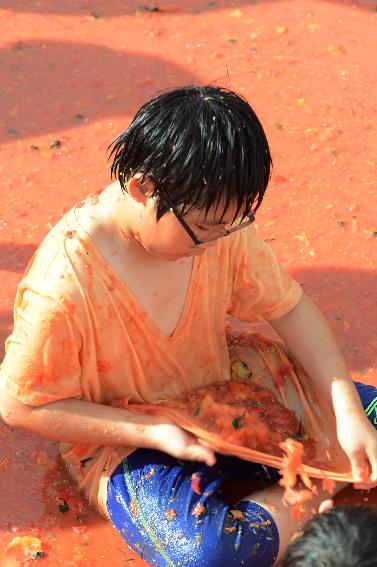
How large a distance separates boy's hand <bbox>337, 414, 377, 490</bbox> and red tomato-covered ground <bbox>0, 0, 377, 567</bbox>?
0.33 m

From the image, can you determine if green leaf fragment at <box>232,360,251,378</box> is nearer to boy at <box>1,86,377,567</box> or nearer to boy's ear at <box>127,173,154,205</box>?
boy at <box>1,86,377,567</box>

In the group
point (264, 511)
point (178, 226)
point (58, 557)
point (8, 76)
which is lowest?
point (58, 557)

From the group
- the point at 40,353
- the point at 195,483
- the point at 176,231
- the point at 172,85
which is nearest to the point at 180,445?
the point at 195,483

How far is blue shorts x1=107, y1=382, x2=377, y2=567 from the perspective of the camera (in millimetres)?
3062

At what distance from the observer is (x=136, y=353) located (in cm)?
314

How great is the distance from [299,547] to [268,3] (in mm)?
4754

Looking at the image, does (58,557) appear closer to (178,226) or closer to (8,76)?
(178,226)

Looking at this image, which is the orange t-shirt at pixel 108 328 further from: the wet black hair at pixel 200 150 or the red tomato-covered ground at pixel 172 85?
the wet black hair at pixel 200 150

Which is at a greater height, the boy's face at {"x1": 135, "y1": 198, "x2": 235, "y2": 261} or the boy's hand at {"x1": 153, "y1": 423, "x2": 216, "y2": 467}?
the boy's face at {"x1": 135, "y1": 198, "x2": 235, "y2": 261}

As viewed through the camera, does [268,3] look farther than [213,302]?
Yes

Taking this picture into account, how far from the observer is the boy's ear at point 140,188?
2.70 metres

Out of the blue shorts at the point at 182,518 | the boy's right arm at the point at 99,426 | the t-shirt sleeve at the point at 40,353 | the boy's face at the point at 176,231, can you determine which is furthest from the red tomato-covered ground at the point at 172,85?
the boy's face at the point at 176,231

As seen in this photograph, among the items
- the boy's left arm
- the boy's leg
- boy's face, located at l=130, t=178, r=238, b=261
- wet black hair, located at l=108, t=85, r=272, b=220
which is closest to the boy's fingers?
the boy's left arm

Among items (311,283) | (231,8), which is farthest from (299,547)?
(231,8)
